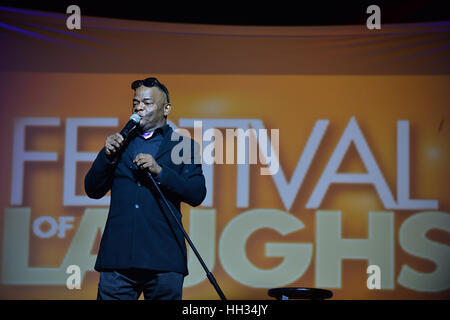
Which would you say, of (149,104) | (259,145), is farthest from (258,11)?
(149,104)

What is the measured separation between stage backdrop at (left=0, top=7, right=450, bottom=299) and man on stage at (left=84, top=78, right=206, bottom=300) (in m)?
1.72

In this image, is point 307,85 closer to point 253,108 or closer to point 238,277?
point 253,108

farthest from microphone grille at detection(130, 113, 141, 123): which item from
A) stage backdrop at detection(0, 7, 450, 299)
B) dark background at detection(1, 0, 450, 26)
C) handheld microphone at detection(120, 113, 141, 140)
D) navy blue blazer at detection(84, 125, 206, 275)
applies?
dark background at detection(1, 0, 450, 26)

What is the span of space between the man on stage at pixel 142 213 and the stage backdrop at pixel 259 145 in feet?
5.63

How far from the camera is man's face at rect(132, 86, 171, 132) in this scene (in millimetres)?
2652

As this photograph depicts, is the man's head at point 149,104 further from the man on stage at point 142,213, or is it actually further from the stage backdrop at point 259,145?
the stage backdrop at point 259,145

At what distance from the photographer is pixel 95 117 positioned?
436 centimetres

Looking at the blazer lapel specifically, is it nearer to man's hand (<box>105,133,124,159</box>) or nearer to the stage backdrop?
man's hand (<box>105,133,124,159</box>)

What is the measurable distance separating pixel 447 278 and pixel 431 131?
3.44 ft

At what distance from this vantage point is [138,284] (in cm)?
246

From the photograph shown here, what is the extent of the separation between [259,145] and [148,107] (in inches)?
69.2

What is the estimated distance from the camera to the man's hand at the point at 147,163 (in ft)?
7.74
